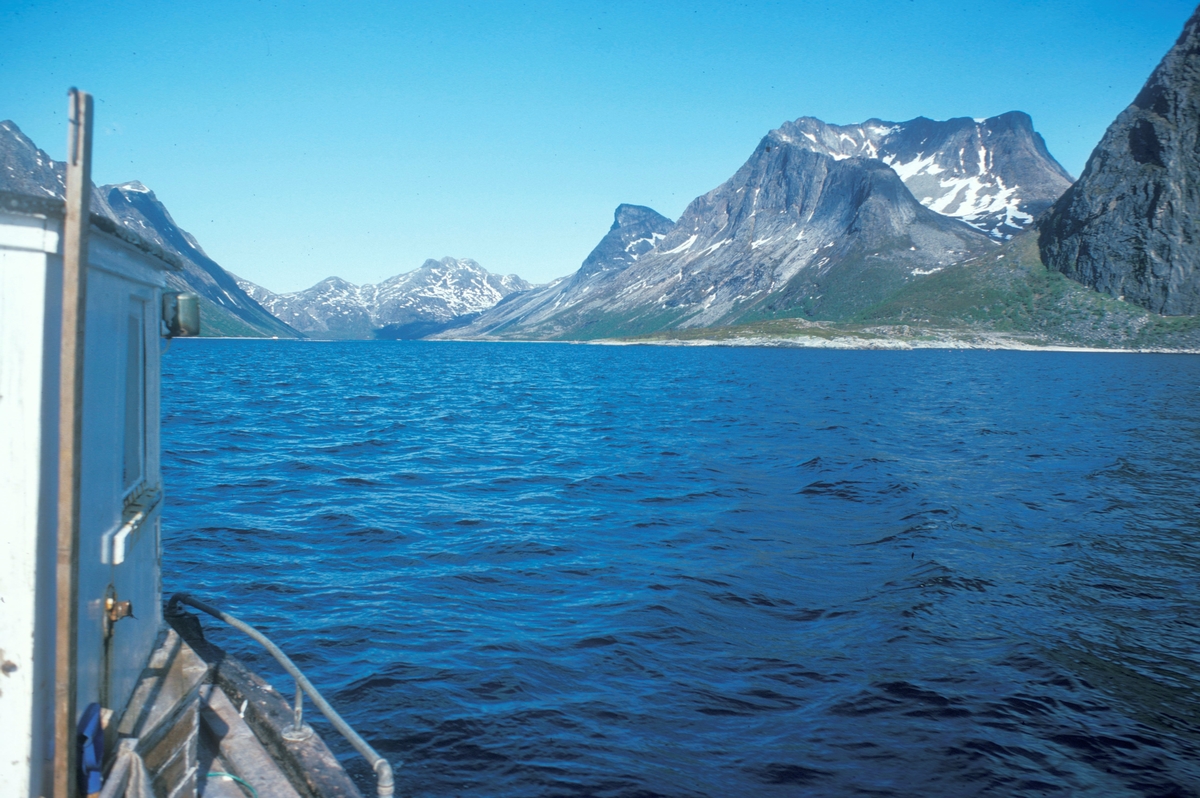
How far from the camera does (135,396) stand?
7191 millimetres

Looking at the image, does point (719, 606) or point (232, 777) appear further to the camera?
point (719, 606)

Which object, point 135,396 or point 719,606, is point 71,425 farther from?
point 719,606

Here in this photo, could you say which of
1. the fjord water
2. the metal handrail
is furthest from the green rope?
the fjord water

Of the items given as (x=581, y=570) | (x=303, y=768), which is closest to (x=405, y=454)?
(x=581, y=570)

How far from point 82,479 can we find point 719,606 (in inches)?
504

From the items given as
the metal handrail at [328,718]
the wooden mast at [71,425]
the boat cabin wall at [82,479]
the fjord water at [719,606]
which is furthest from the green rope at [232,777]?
the fjord water at [719,606]

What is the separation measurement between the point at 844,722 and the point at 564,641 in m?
5.06

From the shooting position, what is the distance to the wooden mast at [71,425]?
452 centimetres

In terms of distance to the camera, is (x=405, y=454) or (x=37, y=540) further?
(x=405, y=454)

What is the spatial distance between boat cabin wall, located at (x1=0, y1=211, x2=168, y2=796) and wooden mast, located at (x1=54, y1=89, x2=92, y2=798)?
0.40 feet

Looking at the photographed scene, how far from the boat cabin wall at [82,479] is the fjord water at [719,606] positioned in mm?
4491

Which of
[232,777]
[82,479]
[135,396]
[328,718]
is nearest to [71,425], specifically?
[82,479]

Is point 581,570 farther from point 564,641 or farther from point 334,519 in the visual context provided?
point 334,519

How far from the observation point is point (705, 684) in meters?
12.6
